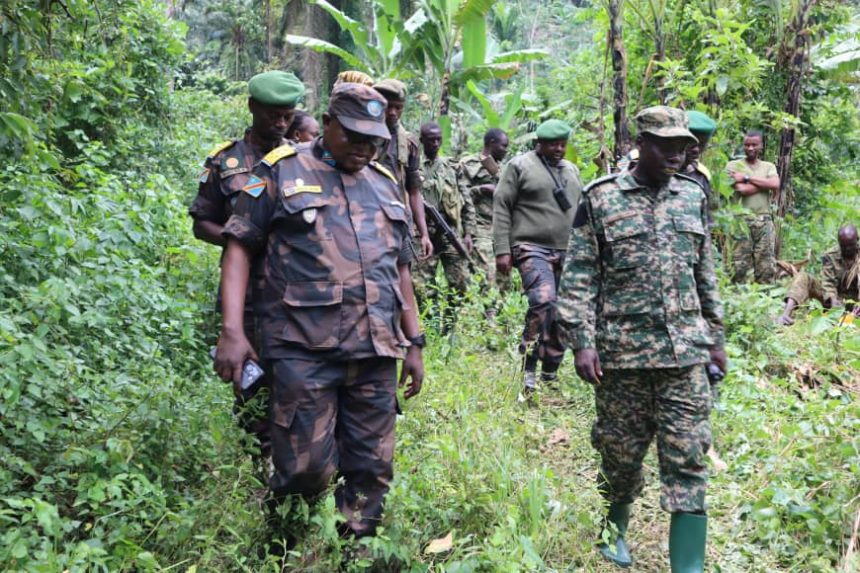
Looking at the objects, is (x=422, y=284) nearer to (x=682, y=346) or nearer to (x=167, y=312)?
(x=167, y=312)

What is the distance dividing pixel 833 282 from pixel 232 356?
7.78m

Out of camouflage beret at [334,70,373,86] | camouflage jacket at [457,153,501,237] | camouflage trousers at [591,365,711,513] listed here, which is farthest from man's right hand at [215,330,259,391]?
camouflage jacket at [457,153,501,237]

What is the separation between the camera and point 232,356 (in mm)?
3270

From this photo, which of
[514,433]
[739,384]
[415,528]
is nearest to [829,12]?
[739,384]

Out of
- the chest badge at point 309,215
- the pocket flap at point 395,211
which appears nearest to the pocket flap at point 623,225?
the pocket flap at point 395,211

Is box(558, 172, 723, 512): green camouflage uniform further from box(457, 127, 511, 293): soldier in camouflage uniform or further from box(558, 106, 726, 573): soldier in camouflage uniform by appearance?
box(457, 127, 511, 293): soldier in camouflage uniform

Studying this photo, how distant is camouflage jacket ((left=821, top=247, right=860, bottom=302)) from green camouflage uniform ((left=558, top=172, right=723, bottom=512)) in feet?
18.6

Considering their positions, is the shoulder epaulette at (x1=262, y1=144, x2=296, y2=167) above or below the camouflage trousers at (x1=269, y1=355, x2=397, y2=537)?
above

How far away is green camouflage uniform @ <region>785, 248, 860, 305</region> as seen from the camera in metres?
9.00

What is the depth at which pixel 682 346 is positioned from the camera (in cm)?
381

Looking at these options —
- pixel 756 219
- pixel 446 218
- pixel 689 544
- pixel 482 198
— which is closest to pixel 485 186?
pixel 482 198

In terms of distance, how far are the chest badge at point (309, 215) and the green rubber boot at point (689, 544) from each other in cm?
207

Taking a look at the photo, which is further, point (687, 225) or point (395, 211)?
point (687, 225)

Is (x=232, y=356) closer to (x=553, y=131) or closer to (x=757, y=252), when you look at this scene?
(x=553, y=131)
